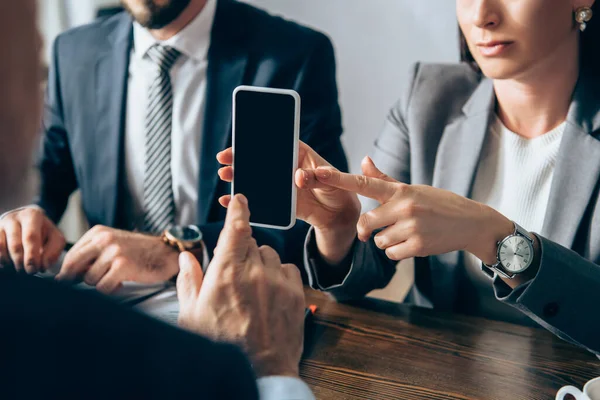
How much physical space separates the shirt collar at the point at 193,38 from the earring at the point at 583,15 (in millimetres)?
821

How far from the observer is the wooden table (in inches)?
30.2

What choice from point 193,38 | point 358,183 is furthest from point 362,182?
point 193,38

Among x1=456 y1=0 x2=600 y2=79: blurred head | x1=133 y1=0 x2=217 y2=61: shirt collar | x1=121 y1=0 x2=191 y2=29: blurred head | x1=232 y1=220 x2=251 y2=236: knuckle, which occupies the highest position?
x1=456 y1=0 x2=600 y2=79: blurred head

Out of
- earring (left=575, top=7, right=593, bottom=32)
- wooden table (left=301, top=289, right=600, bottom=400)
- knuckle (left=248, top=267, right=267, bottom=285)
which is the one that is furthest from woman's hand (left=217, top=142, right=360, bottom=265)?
earring (left=575, top=7, right=593, bottom=32)

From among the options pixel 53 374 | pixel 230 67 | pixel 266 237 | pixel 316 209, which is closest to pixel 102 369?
pixel 53 374

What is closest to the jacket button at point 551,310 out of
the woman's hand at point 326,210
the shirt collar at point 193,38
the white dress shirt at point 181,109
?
the woman's hand at point 326,210

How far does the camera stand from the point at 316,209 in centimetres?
94

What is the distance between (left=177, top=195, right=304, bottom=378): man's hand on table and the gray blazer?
1.00ft

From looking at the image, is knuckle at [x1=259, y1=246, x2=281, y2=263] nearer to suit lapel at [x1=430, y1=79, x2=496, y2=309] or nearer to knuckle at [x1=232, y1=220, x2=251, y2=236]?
knuckle at [x1=232, y1=220, x2=251, y2=236]

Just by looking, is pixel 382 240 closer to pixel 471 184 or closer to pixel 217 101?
pixel 471 184

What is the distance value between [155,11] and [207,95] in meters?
0.24

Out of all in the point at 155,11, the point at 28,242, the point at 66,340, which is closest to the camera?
the point at 66,340

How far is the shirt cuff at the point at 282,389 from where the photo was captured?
1.92 feet

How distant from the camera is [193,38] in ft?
4.50
